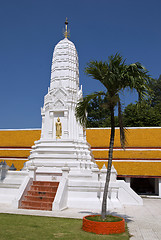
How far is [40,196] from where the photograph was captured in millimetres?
11625

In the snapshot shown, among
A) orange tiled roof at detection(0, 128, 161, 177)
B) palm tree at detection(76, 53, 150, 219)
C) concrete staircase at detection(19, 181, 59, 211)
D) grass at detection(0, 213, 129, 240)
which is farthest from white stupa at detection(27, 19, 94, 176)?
palm tree at detection(76, 53, 150, 219)

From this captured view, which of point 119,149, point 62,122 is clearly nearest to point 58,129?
point 62,122

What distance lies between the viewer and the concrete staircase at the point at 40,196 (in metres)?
11.0

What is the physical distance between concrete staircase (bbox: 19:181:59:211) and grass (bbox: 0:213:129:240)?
2.03 m

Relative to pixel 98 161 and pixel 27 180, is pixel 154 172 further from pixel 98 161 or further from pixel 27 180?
pixel 27 180

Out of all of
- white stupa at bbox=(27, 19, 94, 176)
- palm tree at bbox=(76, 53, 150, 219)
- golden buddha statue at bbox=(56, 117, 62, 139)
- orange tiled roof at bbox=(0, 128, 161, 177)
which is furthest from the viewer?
orange tiled roof at bbox=(0, 128, 161, 177)

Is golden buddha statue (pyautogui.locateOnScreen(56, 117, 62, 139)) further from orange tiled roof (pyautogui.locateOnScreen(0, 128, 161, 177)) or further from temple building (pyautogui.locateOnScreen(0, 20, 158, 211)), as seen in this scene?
orange tiled roof (pyautogui.locateOnScreen(0, 128, 161, 177))

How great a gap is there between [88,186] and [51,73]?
30.7 ft

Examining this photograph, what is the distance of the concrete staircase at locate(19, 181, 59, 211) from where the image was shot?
11.0 meters

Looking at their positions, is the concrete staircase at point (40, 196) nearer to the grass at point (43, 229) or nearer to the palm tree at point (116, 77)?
the grass at point (43, 229)

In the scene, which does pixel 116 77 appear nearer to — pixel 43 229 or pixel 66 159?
pixel 43 229

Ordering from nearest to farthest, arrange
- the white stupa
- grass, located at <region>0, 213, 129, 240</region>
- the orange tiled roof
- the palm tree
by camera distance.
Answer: grass, located at <region>0, 213, 129, 240</region> < the palm tree < the white stupa < the orange tiled roof

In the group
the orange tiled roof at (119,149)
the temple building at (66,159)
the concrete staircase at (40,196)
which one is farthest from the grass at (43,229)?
the orange tiled roof at (119,149)

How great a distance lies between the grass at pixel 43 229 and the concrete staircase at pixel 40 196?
80.1 inches
